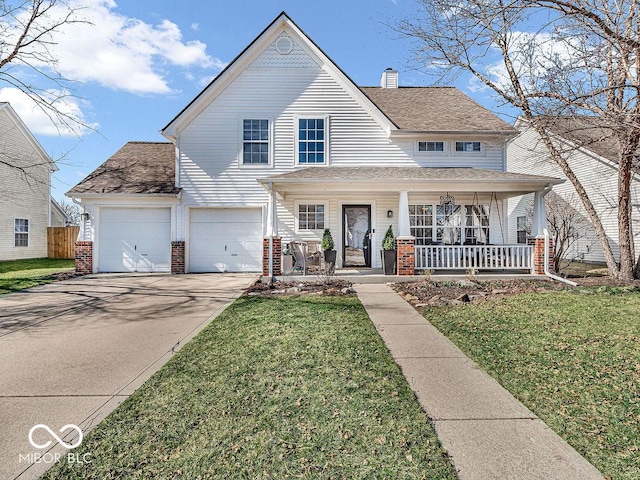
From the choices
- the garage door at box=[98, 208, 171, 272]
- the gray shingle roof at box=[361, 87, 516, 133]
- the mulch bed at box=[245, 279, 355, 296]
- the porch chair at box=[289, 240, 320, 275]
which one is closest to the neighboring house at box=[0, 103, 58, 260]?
the garage door at box=[98, 208, 171, 272]

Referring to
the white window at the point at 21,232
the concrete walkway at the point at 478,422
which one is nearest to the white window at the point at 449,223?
the concrete walkway at the point at 478,422

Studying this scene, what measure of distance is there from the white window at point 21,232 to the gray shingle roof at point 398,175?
630 inches

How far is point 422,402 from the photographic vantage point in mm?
3221

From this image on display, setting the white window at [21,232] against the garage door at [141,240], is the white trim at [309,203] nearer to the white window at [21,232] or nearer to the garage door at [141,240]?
the garage door at [141,240]

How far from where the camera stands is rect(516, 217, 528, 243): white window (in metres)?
18.6

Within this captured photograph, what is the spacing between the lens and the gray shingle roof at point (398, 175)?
33.9 feet

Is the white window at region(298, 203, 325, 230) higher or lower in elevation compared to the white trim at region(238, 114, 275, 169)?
lower

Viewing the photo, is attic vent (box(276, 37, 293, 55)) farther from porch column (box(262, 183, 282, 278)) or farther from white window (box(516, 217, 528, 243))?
white window (box(516, 217, 528, 243))

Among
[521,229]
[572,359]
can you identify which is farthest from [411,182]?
[521,229]

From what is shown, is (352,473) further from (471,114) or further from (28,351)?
(471,114)

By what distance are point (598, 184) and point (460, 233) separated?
807 centimetres

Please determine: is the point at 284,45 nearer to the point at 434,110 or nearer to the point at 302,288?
the point at 434,110

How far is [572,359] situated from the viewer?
4.23 m

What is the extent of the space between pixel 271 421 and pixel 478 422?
1.67m
